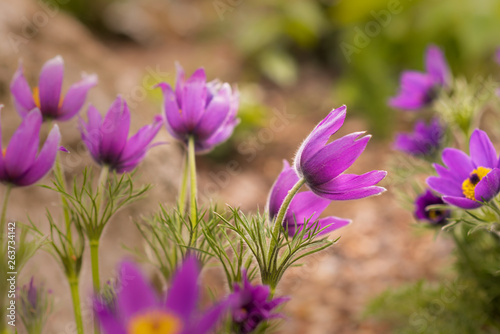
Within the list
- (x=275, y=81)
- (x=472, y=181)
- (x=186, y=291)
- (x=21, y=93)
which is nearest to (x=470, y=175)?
(x=472, y=181)

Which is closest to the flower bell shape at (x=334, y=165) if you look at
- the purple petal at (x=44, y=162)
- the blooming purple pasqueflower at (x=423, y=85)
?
the purple petal at (x=44, y=162)

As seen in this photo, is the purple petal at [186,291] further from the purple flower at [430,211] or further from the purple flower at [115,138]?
the purple flower at [430,211]

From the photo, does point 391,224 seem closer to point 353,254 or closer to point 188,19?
point 353,254

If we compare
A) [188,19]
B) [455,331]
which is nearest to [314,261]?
[455,331]

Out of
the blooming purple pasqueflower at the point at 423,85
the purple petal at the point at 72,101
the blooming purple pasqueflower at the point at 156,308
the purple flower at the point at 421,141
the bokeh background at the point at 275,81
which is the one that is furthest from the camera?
the bokeh background at the point at 275,81

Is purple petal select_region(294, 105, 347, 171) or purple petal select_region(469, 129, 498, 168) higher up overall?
purple petal select_region(294, 105, 347, 171)

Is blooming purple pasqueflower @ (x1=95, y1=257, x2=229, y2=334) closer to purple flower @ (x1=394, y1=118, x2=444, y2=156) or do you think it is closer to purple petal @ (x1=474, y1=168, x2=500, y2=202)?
purple petal @ (x1=474, y1=168, x2=500, y2=202)

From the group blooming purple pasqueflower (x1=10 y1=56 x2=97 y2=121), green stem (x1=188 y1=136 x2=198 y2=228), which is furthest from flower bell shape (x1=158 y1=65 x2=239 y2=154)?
blooming purple pasqueflower (x1=10 y1=56 x2=97 y2=121)
